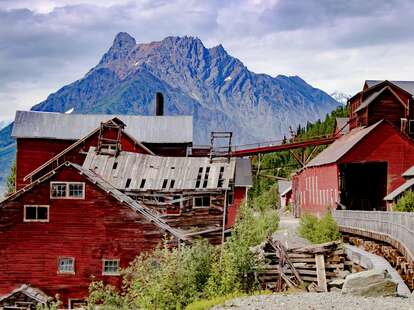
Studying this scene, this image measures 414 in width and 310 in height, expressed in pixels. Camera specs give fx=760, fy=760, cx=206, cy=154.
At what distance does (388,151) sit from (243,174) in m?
24.6

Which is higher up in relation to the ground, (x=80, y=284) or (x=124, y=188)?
(x=124, y=188)

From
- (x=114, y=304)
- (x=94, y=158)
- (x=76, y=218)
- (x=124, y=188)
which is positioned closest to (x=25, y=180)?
(x=94, y=158)

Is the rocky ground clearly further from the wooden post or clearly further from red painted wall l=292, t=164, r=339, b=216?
red painted wall l=292, t=164, r=339, b=216

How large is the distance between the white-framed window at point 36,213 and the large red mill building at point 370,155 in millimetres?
26402

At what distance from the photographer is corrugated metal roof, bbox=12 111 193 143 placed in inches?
2616

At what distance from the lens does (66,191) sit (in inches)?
1769

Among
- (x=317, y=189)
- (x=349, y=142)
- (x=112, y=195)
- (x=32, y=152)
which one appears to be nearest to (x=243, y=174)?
(x=317, y=189)

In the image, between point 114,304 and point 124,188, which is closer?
point 114,304

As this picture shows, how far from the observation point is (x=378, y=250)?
40.0 metres

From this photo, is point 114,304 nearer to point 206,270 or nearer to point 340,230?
point 206,270

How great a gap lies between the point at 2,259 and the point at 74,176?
6.33 metres

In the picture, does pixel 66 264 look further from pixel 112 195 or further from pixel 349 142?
pixel 349 142

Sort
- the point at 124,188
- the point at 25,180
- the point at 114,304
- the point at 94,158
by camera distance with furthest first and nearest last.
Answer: the point at 25,180 < the point at 94,158 < the point at 124,188 < the point at 114,304

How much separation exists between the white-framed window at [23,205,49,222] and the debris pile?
13535 millimetres
